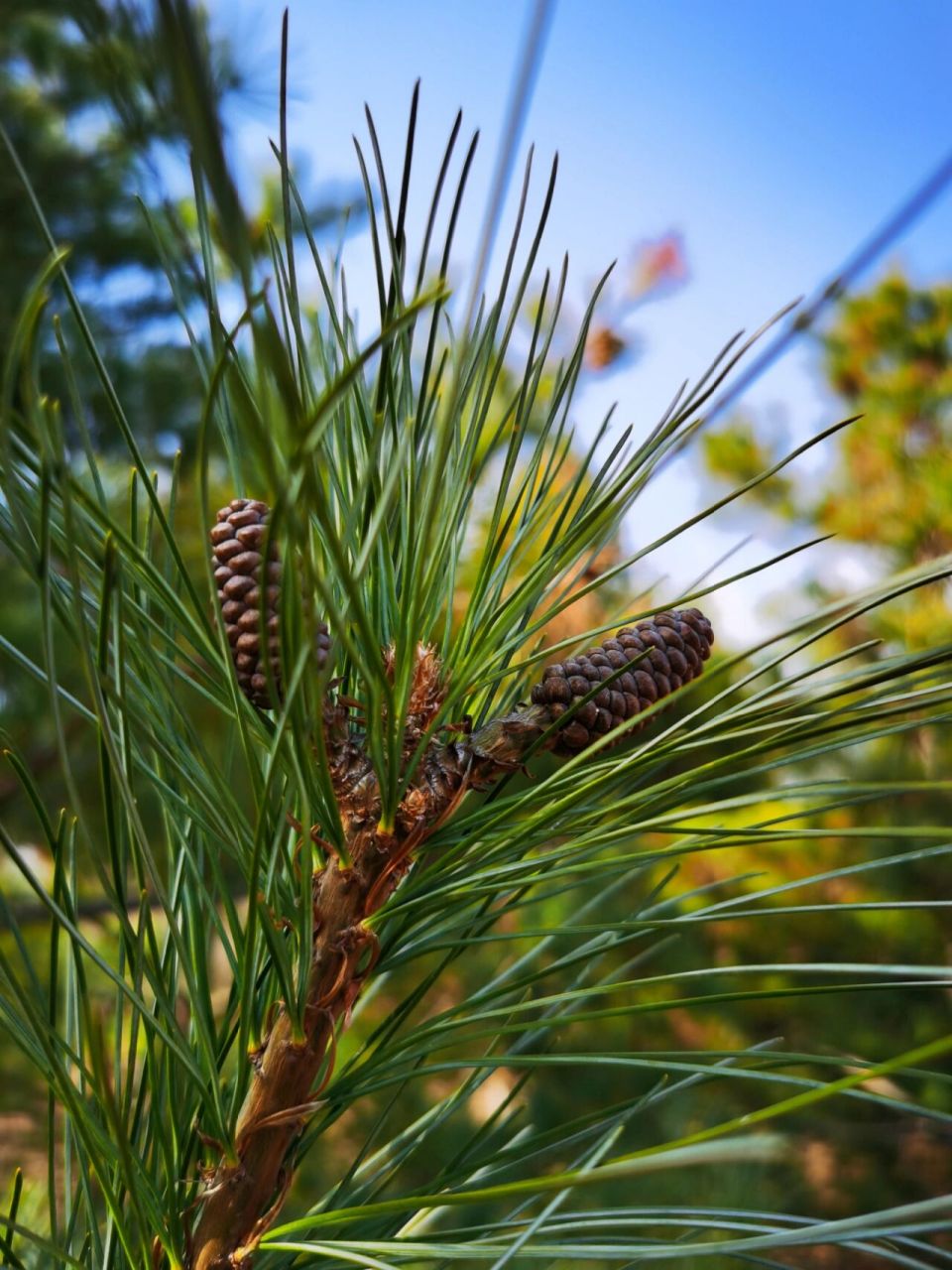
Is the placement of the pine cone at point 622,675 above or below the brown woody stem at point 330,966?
above

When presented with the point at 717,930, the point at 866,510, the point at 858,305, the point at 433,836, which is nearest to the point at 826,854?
the point at 717,930

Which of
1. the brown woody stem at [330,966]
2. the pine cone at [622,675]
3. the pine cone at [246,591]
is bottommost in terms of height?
the brown woody stem at [330,966]

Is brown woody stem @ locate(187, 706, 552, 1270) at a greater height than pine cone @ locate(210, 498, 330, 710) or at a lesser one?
lesser

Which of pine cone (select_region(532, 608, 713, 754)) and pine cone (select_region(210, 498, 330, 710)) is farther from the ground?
pine cone (select_region(210, 498, 330, 710))

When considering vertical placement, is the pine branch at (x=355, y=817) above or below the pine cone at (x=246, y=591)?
below

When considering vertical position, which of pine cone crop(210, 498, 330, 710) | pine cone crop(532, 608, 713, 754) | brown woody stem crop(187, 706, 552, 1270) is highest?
pine cone crop(210, 498, 330, 710)
